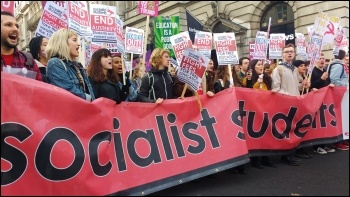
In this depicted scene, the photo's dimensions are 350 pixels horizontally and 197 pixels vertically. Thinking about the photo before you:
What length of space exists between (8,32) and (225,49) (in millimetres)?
3527

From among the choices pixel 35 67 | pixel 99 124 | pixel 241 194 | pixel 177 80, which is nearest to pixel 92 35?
pixel 177 80

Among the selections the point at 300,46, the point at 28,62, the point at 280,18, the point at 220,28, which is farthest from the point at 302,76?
the point at 220,28

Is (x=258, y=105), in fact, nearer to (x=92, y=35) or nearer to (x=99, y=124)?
(x=99, y=124)

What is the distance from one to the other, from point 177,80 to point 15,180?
2367mm

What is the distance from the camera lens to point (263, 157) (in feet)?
16.6

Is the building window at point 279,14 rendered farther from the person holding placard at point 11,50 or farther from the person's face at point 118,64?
the person holding placard at point 11,50

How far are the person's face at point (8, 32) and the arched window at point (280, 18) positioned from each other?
15.7 metres

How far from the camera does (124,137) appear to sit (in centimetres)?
366

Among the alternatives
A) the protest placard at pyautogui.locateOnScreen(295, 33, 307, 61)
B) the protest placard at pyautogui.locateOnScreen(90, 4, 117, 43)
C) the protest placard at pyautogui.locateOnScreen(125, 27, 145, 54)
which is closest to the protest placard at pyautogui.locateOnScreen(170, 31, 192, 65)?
the protest placard at pyautogui.locateOnScreen(125, 27, 145, 54)

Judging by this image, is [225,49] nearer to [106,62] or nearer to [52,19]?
[106,62]

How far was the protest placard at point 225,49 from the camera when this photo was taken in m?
5.70

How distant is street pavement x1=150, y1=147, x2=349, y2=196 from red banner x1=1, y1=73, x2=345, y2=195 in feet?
0.55

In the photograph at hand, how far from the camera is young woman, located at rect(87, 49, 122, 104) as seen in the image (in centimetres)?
401

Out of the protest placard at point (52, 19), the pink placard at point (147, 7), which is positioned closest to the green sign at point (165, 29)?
the pink placard at point (147, 7)
